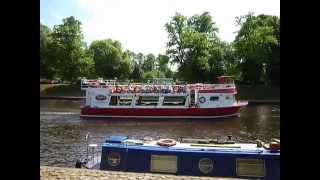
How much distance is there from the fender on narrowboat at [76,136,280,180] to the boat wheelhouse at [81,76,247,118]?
858 inches

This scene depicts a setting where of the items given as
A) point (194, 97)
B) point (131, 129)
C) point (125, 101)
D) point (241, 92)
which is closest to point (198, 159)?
point (131, 129)

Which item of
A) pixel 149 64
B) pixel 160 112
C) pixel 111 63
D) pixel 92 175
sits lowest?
pixel 160 112

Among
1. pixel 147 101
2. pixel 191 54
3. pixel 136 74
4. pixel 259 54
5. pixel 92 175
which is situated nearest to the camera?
pixel 92 175

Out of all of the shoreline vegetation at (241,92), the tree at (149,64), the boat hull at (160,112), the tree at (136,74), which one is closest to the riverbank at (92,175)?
the boat hull at (160,112)

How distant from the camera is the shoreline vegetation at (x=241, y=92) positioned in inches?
1914

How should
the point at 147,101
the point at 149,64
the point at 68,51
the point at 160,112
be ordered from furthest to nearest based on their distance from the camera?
1. the point at 149,64
2. the point at 68,51
3. the point at 147,101
4. the point at 160,112

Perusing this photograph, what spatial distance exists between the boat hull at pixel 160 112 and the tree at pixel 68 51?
22.5m

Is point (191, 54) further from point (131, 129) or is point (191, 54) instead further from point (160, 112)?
point (131, 129)

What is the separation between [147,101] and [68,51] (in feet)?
81.4

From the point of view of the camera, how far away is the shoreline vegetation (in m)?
48.6

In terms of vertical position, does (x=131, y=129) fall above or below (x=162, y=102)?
below

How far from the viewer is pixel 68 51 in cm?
5981
